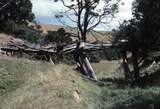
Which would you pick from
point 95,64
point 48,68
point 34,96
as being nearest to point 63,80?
point 48,68

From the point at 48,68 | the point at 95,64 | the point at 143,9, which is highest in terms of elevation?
the point at 143,9

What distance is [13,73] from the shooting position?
2708 cm

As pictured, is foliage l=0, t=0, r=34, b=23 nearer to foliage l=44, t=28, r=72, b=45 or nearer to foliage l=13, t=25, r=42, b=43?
foliage l=13, t=25, r=42, b=43

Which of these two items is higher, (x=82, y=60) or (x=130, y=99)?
(x=82, y=60)

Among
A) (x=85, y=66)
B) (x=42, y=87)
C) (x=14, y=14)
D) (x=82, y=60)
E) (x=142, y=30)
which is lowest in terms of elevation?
(x=85, y=66)

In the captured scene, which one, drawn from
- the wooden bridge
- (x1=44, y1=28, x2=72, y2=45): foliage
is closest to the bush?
(x1=44, y1=28, x2=72, y2=45): foliage

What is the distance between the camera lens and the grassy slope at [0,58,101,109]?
23750 millimetres

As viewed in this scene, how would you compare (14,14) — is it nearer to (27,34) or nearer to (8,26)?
(8,26)

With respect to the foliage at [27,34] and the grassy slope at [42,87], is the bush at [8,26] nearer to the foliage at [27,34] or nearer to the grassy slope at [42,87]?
the foliage at [27,34]

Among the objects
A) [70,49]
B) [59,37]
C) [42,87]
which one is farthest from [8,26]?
[42,87]

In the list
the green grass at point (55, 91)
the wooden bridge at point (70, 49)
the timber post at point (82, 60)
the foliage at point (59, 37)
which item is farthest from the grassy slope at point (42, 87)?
the foliage at point (59, 37)

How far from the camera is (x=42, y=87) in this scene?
25719 mm

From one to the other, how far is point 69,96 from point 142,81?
11500mm

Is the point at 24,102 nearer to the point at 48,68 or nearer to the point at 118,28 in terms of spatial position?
the point at 48,68
